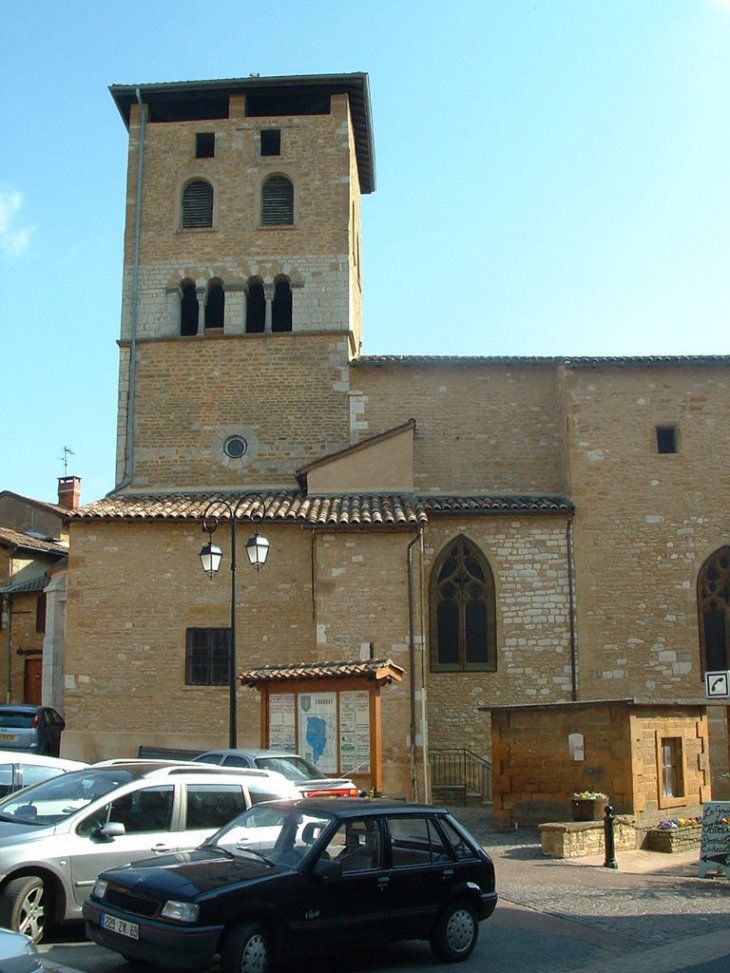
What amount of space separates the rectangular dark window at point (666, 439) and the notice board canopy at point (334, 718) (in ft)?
34.8

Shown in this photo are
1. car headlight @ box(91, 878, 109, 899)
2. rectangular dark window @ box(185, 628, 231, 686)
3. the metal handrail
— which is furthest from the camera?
the metal handrail

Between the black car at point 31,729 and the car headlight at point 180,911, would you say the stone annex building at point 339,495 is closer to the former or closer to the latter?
the black car at point 31,729

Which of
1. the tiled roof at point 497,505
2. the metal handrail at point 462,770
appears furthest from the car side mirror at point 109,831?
the tiled roof at point 497,505

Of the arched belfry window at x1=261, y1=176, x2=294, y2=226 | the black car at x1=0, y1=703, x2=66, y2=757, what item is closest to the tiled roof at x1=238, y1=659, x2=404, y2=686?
→ the black car at x1=0, y1=703, x2=66, y2=757

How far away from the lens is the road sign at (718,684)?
489 inches

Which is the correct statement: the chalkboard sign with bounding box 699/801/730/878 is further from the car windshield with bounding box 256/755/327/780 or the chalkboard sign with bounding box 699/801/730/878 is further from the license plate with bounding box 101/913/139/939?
the license plate with bounding box 101/913/139/939

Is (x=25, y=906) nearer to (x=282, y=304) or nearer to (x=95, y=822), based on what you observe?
(x=95, y=822)

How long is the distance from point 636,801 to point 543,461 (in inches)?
404

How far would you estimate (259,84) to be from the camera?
Answer: 2759 centimetres

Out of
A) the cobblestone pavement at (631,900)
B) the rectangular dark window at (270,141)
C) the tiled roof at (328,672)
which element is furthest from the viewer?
the rectangular dark window at (270,141)

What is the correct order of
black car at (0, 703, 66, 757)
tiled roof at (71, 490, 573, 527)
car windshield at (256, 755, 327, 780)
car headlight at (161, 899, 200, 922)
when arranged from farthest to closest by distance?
tiled roof at (71, 490, 573, 527), black car at (0, 703, 66, 757), car windshield at (256, 755, 327, 780), car headlight at (161, 899, 200, 922)

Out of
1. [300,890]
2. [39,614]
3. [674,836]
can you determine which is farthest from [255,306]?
[300,890]

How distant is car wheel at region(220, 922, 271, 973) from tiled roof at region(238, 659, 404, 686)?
875cm

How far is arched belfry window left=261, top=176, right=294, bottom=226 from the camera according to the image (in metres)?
27.1
